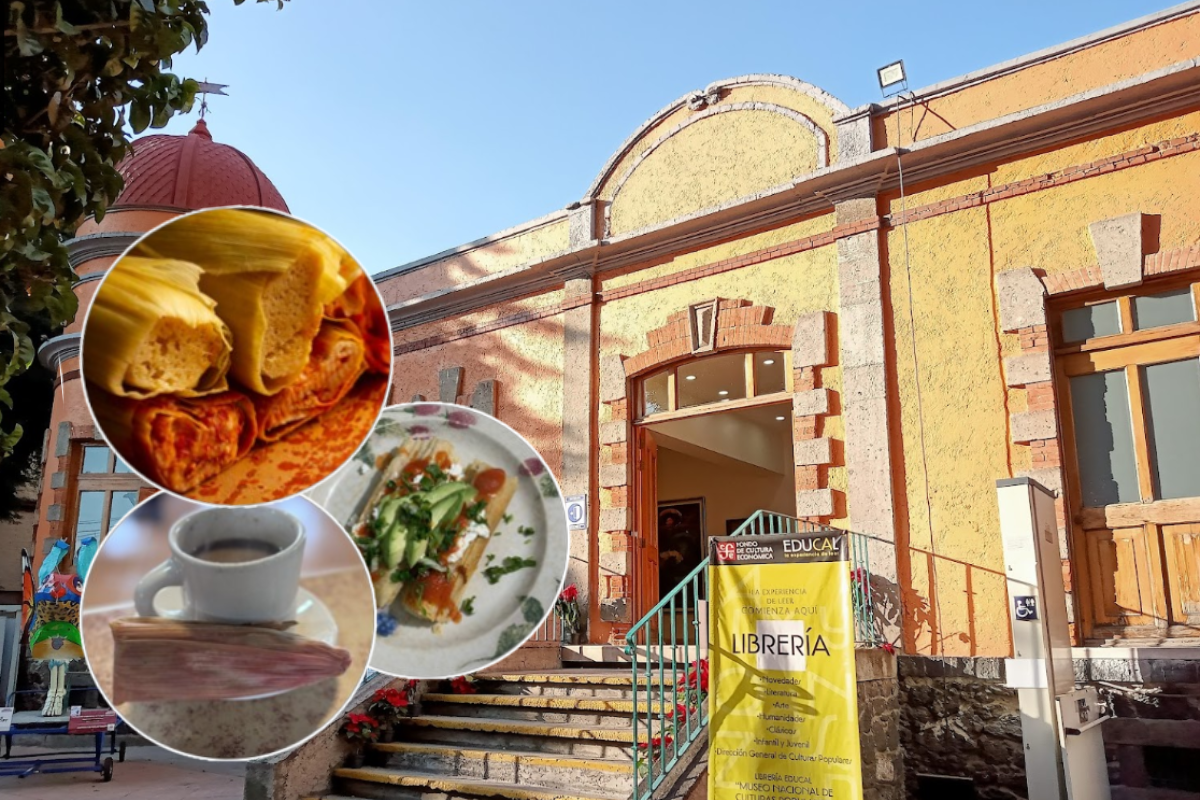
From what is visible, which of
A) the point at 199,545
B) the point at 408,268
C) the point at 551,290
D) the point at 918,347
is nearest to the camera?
the point at 199,545

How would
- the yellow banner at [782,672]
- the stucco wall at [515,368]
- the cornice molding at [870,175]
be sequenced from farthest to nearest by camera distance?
1. the stucco wall at [515,368]
2. the cornice molding at [870,175]
3. the yellow banner at [782,672]

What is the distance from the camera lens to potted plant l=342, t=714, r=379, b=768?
6.31 meters

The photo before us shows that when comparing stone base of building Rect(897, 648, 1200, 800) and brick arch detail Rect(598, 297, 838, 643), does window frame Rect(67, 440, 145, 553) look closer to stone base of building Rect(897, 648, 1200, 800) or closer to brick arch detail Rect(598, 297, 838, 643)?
brick arch detail Rect(598, 297, 838, 643)

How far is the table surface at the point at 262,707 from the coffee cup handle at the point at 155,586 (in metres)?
0.02

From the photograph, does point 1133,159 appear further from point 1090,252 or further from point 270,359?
point 270,359

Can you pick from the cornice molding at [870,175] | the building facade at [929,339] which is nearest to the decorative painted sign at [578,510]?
the building facade at [929,339]

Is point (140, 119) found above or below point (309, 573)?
above

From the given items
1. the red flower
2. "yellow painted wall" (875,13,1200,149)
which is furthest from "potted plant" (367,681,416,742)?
"yellow painted wall" (875,13,1200,149)

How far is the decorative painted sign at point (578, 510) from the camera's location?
903 cm

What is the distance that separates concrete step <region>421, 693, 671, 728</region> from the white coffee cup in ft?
16.3

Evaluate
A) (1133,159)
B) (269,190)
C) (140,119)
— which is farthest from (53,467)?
(1133,159)

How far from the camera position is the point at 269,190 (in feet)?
42.6

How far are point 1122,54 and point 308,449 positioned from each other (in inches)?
304

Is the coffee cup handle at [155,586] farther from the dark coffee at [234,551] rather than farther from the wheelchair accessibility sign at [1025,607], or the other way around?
the wheelchair accessibility sign at [1025,607]
